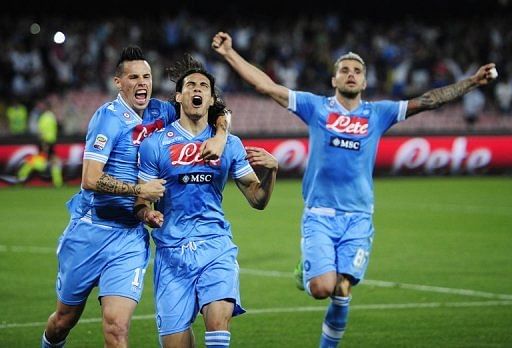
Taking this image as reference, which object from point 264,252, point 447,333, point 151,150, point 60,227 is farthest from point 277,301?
point 60,227

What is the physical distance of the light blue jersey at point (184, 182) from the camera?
7.22 m

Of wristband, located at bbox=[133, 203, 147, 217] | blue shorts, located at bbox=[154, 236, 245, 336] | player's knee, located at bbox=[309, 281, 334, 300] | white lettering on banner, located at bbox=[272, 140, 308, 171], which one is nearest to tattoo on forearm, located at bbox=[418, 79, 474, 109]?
player's knee, located at bbox=[309, 281, 334, 300]

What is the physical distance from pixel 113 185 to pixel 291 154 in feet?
61.2

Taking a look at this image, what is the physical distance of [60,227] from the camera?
18359 mm

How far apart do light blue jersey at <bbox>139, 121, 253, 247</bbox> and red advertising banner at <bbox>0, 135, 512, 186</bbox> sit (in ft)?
59.0

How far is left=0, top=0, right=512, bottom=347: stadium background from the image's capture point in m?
10.9

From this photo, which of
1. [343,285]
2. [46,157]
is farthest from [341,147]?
[46,157]

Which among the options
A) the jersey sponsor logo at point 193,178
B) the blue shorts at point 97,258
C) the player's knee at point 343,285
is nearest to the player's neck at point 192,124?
the jersey sponsor logo at point 193,178

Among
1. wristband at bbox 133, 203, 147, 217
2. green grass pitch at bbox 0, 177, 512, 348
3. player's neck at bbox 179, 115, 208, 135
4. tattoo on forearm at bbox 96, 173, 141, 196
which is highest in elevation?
player's neck at bbox 179, 115, 208, 135

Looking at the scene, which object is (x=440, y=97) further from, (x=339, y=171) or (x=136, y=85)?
(x=136, y=85)

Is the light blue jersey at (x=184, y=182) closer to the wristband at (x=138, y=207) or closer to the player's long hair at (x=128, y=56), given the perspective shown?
the wristband at (x=138, y=207)

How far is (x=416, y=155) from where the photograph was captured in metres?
26.1

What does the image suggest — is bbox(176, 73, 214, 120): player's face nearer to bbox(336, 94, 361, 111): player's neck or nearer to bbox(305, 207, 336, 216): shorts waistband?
bbox(305, 207, 336, 216): shorts waistband

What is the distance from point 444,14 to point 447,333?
96.6 ft
